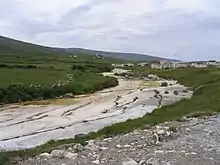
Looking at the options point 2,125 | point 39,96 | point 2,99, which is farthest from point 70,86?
point 2,125

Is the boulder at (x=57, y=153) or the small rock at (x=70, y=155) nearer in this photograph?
the small rock at (x=70, y=155)

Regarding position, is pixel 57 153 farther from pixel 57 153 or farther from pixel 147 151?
pixel 147 151

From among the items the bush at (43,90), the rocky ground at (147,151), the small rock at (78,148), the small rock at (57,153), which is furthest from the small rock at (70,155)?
the bush at (43,90)

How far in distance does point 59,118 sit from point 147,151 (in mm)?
26614

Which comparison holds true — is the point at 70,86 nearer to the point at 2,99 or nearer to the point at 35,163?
the point at 2,99

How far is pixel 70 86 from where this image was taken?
65500 millimetres

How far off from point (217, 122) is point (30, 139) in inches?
512

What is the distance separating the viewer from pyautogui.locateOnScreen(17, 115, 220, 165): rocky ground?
14633mm

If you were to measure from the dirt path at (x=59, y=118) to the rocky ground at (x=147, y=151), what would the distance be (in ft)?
30.2

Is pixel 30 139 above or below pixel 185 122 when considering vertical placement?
below

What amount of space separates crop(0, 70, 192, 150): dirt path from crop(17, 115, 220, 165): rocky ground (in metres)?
9.20

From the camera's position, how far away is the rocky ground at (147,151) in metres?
14.6

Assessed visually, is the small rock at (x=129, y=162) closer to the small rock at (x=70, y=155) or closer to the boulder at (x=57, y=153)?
the small rock at (x=70, y=155)

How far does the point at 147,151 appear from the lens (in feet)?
52.6
